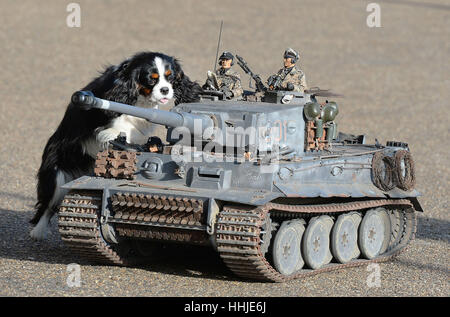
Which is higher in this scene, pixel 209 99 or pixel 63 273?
pixel 209 99

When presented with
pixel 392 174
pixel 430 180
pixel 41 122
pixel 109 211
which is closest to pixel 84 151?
pixel 109 211

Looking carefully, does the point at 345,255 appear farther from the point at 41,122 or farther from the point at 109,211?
the point at 41,122

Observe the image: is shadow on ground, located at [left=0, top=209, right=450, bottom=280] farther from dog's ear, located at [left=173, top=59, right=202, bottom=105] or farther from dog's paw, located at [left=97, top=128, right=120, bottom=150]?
dog's ear, located at [left=173, top=59, right=202, bottom=105]

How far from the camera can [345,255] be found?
45.5 ft

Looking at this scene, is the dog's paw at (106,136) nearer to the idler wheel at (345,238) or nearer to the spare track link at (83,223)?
the spare track link at (83,223)

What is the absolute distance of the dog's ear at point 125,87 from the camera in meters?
13.1

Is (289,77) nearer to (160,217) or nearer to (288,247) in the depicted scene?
(288,247)

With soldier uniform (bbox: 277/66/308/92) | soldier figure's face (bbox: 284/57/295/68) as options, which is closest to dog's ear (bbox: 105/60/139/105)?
soldier uniform (bbox: 277/66/308/92)

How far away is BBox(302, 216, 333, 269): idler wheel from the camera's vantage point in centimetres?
1302

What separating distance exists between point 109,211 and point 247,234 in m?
2.03

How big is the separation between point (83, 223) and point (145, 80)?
2252 millimetres

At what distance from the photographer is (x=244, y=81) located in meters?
28.0

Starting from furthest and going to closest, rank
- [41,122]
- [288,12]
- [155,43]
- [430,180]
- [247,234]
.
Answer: [288,12], [155,43], [41,122], [430,180], [247,234]

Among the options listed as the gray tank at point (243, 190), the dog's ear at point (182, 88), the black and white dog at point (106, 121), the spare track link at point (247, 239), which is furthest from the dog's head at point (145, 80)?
the spare track link at point (247, 239)
